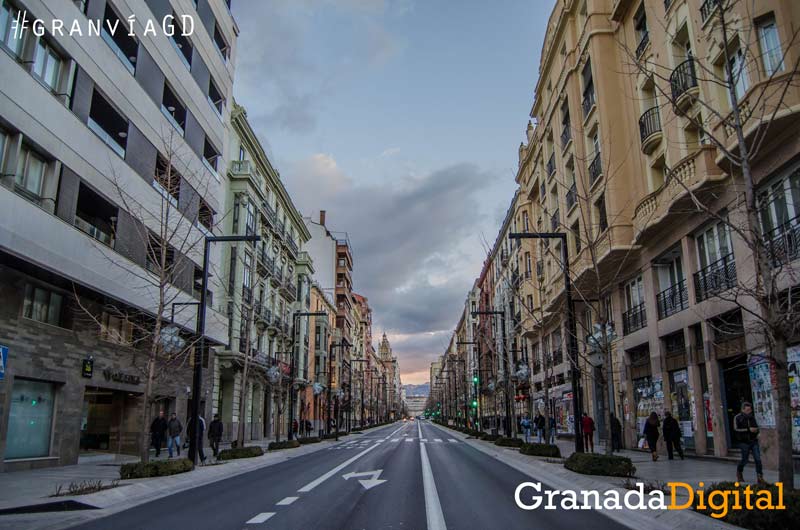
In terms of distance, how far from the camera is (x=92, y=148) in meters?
20.1

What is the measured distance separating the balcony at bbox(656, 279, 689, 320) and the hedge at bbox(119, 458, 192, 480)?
17448 mm

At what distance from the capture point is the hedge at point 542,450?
20745 mm

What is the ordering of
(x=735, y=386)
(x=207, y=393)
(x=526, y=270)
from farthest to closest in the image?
(x=526, y=270) < (x=207, y=393) < (x=735, y=386)

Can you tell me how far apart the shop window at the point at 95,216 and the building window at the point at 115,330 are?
2847 mm

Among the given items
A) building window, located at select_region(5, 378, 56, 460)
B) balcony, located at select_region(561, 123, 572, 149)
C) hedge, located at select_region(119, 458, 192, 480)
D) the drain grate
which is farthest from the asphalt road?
balcony, located at select_region(561, 123, 572, 149)

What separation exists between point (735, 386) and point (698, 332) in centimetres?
262

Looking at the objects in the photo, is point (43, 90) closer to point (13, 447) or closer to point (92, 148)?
point (92, 148)

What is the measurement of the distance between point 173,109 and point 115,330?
11.2m

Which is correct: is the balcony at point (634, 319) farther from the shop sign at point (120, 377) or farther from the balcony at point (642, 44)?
the shop sign at point (120, 377)

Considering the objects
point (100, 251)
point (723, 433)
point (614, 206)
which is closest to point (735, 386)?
point (723, 433)

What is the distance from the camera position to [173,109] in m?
28.0

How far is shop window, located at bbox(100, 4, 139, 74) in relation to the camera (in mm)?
21844


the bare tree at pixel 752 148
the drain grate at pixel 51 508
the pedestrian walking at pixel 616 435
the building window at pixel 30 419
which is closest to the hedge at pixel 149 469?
the drain grate at pixel 51 508
